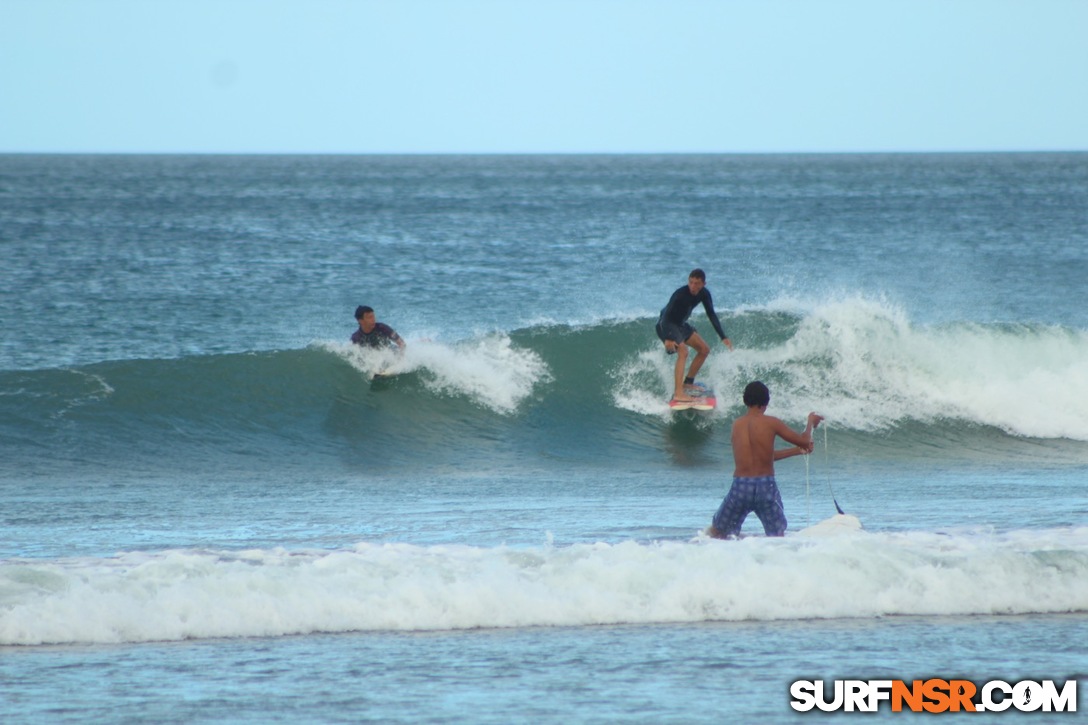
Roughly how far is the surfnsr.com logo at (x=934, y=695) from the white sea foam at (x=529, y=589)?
4.15ft

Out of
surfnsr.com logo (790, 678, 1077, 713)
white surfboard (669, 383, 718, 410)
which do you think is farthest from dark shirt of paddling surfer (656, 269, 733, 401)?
surfnsr.com logo (790, 678, 1077, 713)

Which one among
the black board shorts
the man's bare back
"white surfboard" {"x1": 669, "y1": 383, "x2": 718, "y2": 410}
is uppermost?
the black board shorts

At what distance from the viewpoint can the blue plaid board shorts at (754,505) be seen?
25.9 ft

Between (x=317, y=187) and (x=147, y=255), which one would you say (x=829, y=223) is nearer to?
(x=147, y=255)

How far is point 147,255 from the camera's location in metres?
37.4

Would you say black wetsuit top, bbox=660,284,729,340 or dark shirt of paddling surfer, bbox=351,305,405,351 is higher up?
black wetsuit top, bbox=660,284,729,340

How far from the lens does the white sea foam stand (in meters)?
6.67

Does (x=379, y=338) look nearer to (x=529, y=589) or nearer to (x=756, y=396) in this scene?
(x=756, y=396)

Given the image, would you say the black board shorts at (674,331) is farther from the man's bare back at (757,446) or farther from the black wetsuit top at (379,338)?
the man's bare back at (757,446)

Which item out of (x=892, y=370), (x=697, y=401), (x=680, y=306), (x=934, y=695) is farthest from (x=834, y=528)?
(x=892, y=370)

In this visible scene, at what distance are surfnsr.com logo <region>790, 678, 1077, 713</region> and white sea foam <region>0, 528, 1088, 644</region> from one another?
1.26m

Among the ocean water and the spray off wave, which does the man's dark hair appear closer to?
the ocean water

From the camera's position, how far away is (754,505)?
7.91 meters

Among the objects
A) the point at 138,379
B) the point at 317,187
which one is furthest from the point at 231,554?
the point at 317,187
